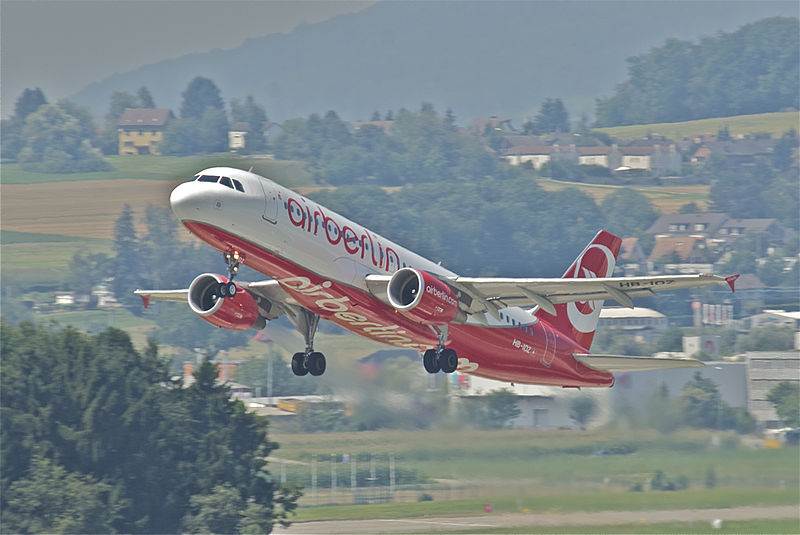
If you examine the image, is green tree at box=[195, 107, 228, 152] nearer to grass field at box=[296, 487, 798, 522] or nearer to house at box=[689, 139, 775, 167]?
house at box=[689, 139, 775, 167]

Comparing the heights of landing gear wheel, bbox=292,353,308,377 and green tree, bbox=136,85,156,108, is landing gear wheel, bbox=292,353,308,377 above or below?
below

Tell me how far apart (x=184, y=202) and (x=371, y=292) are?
5.67 m

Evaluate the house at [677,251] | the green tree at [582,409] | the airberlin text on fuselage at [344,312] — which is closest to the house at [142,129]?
the house at [677,251]

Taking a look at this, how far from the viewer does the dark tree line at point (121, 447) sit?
51.1 meters

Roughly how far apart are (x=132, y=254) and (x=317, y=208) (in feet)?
240

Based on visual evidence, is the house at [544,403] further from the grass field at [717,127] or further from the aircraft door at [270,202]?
the grass field at [717,127]

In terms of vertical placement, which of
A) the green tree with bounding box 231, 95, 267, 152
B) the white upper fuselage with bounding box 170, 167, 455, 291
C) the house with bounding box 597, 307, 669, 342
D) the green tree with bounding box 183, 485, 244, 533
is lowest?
the green tree with bounding box 183, 485, 244, 533

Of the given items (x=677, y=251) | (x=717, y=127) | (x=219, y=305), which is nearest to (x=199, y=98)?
(x=717, y=127)

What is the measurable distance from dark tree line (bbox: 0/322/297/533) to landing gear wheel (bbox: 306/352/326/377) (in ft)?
65.7

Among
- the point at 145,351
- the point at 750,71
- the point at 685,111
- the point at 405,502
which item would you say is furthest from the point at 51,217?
the point at 750,71

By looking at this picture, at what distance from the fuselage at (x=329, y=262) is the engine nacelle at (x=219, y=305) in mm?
2144

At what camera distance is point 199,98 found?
158375 mm

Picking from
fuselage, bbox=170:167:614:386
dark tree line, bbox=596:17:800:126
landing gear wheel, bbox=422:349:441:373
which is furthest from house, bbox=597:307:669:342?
dark tree line, bbox=596:17:800:126

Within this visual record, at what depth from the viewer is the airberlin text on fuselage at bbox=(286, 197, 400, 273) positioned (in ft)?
89.5
